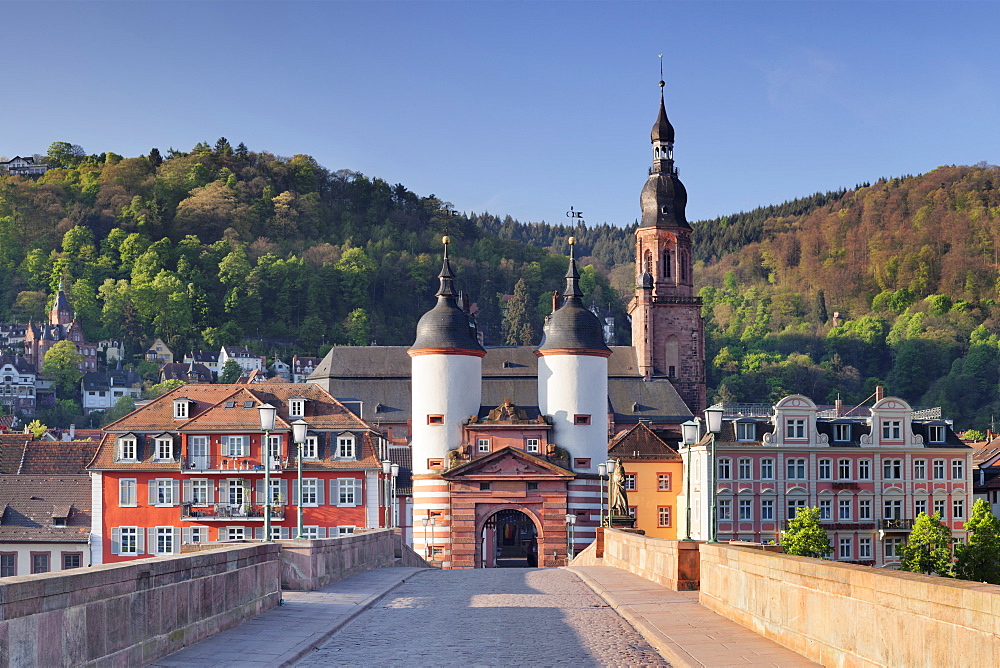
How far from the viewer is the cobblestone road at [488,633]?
1639 centimetres

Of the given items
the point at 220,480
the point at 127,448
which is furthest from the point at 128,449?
the point at 220,480

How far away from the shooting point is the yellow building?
87.1 m

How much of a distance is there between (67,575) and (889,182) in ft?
619

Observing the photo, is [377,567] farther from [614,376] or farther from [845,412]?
[845,412]

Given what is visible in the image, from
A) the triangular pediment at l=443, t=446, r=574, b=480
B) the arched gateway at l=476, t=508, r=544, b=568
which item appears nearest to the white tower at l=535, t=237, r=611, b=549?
the triangular pediment at l=443, t=446, r=574, b=480

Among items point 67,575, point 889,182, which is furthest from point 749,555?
point 889,182

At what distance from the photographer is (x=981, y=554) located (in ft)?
244

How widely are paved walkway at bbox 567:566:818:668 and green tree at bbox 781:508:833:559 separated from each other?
160 ft

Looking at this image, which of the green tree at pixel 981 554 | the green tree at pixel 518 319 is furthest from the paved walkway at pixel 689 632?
the green tree at pixel 518 319

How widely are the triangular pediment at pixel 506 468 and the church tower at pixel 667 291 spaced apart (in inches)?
1819

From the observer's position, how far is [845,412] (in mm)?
120875

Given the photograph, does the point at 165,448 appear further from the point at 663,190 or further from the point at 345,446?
the point at 663,190

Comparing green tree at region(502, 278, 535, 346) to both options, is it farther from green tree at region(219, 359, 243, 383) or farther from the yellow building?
the yellow building

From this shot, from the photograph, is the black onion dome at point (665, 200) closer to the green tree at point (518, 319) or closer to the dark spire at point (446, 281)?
the dark spire at point (446, 281)
